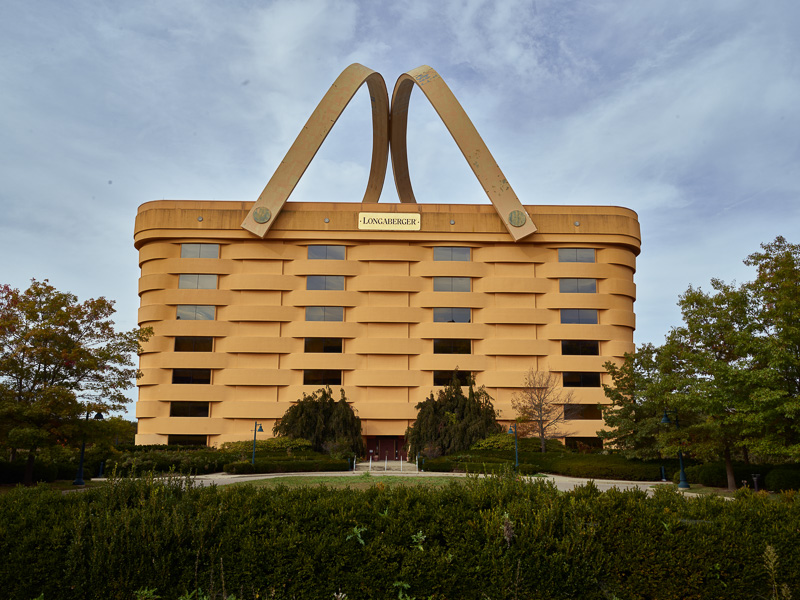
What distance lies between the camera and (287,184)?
46.3 m

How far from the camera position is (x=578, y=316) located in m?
47.3

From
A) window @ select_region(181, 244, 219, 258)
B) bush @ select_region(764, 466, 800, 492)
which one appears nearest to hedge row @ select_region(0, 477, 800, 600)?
bush @ select_region(764, 466, 800, 492)

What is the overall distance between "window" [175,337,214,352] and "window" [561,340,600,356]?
27134 millimetres

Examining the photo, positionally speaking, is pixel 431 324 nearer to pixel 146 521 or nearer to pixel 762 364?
pixel 762 364

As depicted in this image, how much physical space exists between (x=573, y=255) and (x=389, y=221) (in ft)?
48.5

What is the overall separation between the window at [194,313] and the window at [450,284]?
57.4 ft

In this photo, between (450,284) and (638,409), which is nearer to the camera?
(638,409)

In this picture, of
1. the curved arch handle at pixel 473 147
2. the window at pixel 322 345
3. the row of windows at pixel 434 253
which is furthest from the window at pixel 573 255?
the window at pixel 322 345

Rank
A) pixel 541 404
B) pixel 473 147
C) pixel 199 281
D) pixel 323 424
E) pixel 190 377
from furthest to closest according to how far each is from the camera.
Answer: pixel 473 147
pixel 199 281
pixel 190 377
pixel 541 404
pixel 323 424

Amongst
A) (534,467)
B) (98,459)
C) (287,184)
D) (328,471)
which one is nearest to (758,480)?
(534,467)

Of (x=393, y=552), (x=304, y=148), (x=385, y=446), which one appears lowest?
(x=385, y=446)

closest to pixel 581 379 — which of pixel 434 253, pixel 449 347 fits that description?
pixel 449 347

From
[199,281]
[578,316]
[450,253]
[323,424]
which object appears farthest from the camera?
[450,253]

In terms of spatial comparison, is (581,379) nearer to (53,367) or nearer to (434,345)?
(434,345)
